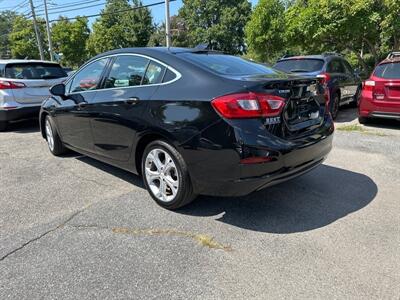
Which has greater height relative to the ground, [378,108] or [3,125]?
[378,108]

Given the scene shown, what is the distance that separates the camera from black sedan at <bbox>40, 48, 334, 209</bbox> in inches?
114

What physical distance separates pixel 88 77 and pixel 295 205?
3021 millimetres

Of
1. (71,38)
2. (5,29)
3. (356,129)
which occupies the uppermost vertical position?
(5,29)

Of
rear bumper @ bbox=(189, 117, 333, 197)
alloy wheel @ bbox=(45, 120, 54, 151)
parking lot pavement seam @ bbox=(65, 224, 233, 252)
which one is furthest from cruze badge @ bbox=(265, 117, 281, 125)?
alloy wheel @ bbox=(45, 120, 54, 151)

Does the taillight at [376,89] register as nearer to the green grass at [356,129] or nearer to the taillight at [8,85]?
the green grass at [356,129]

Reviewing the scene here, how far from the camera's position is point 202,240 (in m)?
2.98

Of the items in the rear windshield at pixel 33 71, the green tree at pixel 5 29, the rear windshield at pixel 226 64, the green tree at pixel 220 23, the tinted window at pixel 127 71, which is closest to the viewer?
the rear windshield at pixel 226 64

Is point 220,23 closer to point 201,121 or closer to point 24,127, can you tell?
point 24,127

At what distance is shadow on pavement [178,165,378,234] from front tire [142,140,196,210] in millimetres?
217

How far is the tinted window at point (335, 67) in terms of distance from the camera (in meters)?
8.02

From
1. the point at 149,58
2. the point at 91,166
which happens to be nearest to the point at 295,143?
the point at 149,58

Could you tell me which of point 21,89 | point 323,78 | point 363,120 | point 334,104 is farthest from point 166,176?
point 334,104

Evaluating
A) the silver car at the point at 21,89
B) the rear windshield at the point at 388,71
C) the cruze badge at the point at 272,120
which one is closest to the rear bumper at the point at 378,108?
the rear windshield at the point at 388,71

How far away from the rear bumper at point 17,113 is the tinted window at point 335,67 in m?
6.63
